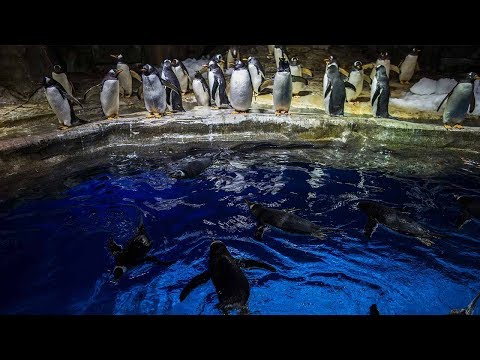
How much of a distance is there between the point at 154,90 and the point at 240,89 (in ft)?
5.22

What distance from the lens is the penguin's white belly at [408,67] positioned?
8.73 meters

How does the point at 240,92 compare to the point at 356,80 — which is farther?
the point at 356,80

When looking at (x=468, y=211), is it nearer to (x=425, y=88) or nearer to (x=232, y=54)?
(x=425, y=88)

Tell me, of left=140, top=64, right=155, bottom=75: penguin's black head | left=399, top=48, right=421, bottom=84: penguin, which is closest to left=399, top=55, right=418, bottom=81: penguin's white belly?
left=399, top=48, right=421, bottom=84: penguin

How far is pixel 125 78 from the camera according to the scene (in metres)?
7.86

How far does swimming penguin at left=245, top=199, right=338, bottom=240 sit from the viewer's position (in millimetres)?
3182

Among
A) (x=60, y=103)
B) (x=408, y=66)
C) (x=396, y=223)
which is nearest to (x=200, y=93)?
(x=60, y=103)

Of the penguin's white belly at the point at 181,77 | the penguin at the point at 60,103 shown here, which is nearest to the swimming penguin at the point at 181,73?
the penguin's white belly at the point at 181,77

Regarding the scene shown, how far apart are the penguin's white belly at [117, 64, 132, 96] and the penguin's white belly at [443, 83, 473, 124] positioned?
659cm

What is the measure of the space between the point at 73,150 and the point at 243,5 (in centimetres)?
477

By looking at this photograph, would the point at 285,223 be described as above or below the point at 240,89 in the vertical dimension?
below

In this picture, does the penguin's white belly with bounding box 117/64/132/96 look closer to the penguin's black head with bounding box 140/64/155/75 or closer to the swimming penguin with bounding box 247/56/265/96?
the penguin's black head with bounding box 140/64/155/75

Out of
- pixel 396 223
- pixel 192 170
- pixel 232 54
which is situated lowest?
pixel 396 223
